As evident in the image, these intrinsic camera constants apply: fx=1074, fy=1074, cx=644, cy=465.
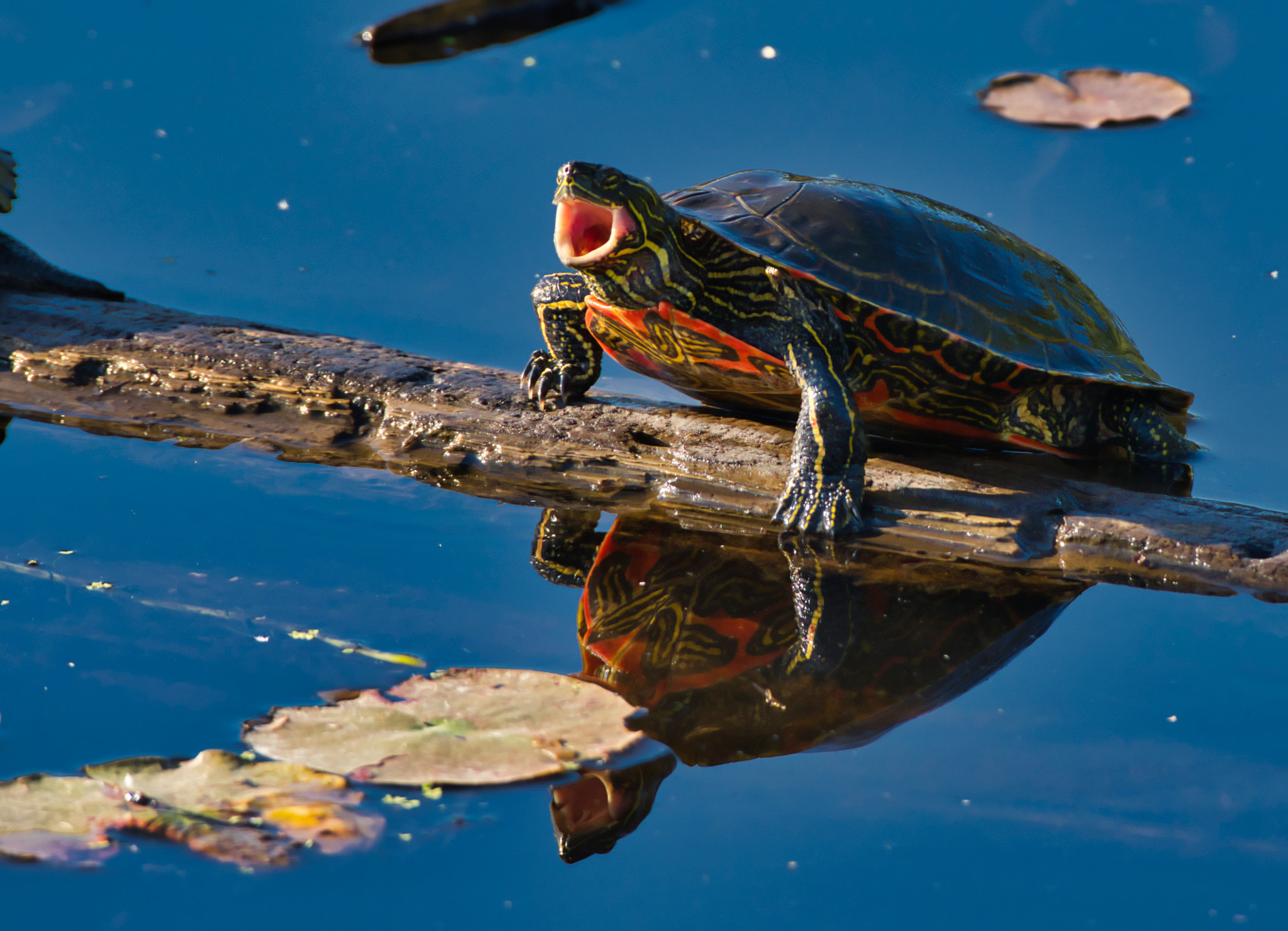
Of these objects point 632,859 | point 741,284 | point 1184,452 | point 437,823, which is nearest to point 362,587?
point 437,823

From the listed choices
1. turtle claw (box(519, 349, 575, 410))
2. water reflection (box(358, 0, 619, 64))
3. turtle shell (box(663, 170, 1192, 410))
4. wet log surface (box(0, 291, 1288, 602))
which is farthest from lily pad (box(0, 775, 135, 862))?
water reflection (box(358, 0, 619, 64))

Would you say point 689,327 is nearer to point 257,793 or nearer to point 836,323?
point 836,323

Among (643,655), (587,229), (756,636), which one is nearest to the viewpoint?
(643,655)

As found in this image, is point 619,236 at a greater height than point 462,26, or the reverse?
point 462,26

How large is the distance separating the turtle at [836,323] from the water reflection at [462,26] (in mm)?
3548

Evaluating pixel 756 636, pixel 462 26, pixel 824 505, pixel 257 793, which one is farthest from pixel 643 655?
pixel 462 26

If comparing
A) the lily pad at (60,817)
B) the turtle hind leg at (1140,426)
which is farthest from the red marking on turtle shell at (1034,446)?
the lily pad at (60,817)

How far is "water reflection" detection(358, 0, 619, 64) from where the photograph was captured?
6.38 metres

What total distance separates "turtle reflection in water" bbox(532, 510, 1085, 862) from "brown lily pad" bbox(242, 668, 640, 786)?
0.28ft

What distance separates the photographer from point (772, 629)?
8.87ft

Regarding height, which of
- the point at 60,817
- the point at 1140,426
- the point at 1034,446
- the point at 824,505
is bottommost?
the point at 60,817

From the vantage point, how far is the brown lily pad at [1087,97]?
5.78 m

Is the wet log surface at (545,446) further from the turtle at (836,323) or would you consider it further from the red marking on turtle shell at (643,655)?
the red marking on turtle shell at (643,655)

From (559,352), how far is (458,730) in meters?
1.68
